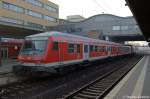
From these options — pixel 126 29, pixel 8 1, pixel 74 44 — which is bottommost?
pixel 74 44

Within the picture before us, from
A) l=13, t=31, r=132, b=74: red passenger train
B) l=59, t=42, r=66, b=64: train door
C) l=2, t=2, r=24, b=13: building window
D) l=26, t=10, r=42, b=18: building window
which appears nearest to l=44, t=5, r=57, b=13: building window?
l=26, t=10, r=42, b=18: building window

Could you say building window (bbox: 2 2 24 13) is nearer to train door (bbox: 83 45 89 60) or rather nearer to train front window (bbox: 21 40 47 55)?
train door (bbox: 83 45 89 60)

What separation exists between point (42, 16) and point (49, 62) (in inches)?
1881

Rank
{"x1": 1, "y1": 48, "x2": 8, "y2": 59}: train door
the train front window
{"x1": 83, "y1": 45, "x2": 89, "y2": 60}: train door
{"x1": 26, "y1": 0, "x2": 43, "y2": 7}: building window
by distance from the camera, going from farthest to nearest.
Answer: {"x1": 26, "y1": 0, "x2": 43, "y2": 7}: building window
{"x1": 1, "y1": 48, "x2": 8, "y2": 59}: train door
{"x1": 83, "y1": 45, "x2": 89, "y2": 60}: train door
the train front window

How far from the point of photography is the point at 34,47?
14.0m

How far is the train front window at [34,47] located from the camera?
13633 millimetres

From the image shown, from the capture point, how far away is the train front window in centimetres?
1363

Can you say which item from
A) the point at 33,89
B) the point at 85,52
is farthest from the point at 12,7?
the point at 33,89

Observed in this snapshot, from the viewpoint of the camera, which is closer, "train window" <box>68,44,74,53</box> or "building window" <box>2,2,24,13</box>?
"train window" <box>68,44,74,53</box>

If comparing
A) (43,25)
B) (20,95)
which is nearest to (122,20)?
(43,25)

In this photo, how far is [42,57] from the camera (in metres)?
13.3

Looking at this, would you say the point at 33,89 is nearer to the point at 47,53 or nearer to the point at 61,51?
the point at 47,53

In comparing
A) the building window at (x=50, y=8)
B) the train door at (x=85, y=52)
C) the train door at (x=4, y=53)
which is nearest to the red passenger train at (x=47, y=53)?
the train door at (x=85, y=52)

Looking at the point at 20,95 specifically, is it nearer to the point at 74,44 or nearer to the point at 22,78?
the point at 22,78
